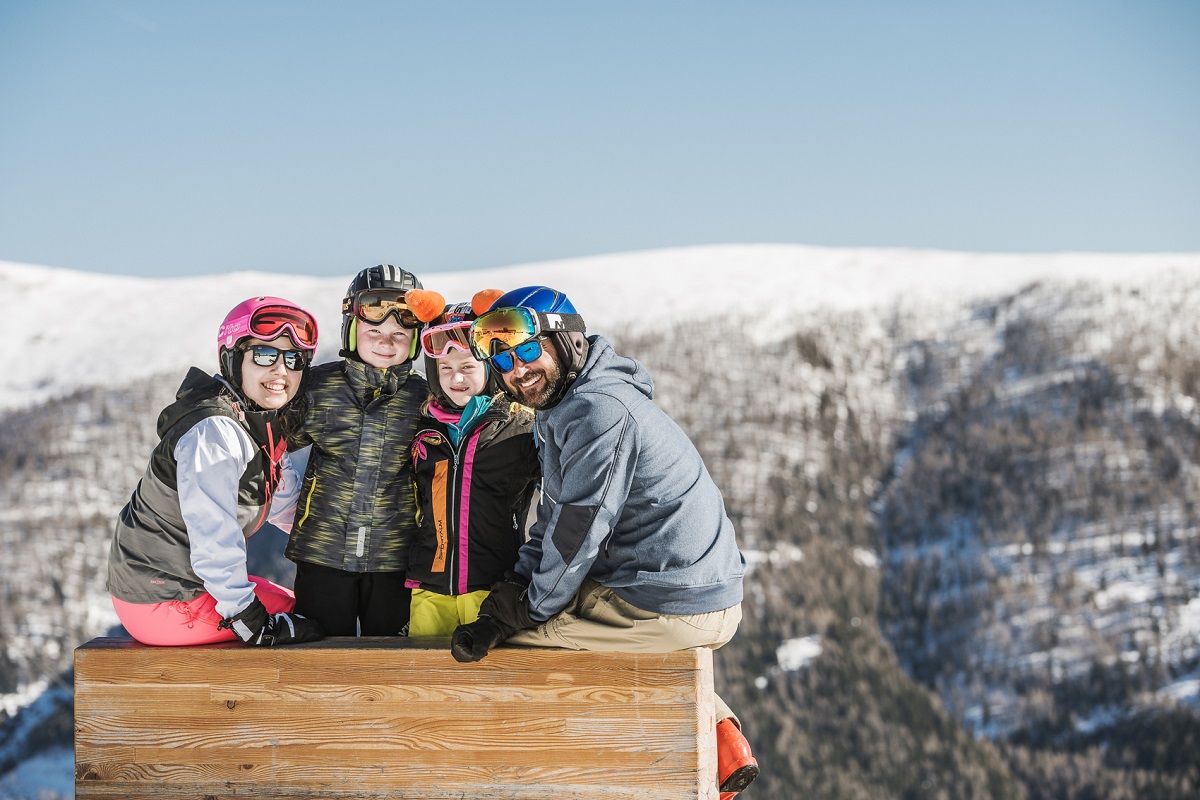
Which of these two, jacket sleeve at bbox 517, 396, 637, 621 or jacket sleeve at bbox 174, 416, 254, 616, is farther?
jacket sleeve at bbox 174, 416, 254, 616

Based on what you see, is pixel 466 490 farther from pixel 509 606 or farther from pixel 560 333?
pixel 560 333

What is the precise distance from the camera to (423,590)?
3295 mm

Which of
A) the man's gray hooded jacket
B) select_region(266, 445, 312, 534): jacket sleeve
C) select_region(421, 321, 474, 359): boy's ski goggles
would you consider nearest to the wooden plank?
the man's gray hooded jacket

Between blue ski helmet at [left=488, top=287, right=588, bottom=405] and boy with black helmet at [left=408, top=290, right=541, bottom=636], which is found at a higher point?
blue ski helmet at [left=488, top=287, right=588, bottom=405]

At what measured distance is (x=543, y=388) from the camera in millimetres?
2869

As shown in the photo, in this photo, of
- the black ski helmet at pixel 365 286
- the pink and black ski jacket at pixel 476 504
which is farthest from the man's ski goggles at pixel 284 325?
the pink and black ski jacket at pixel 476 504

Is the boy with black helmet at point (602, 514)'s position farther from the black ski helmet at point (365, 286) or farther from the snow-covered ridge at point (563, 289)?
the snow-covered ridge at point (563, 289)

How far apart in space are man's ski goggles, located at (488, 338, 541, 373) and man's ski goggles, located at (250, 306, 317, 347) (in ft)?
2.31

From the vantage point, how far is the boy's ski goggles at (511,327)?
283cm

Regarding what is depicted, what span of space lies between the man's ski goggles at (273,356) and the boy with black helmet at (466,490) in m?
0.45

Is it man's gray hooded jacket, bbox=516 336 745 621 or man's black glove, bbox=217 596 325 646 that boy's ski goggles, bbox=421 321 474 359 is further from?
man's black glove, bbox=217 596 325 646

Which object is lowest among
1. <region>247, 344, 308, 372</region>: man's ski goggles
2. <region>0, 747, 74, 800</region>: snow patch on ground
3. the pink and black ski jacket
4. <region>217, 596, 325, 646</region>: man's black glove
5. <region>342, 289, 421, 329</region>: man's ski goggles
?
<region>0, 747, 74, 800</region>: snow patch on ground

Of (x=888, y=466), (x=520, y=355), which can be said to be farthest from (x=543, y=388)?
(x=888, y=466)

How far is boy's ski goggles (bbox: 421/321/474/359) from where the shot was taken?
3.37 meters
